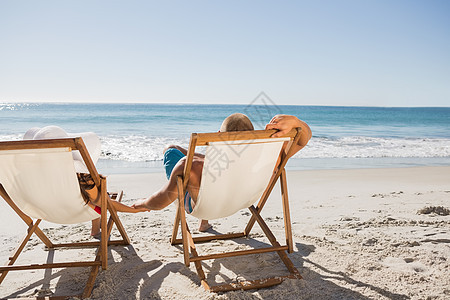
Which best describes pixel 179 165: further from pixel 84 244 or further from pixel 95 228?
pixel 95 228

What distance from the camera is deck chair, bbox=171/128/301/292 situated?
6.49ft

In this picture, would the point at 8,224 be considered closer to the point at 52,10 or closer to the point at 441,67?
the point at 52,10

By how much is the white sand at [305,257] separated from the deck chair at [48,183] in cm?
24

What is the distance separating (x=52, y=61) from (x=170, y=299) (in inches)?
1334

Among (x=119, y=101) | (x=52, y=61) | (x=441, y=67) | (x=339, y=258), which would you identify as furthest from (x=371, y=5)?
(x=52, y=61)

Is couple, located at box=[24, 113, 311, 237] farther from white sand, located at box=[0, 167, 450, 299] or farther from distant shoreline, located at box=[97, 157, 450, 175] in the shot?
distant shoreline, located at box=[97, 157, 450, 175]

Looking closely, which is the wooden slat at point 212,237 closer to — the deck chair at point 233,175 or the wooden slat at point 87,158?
the deck chair at point 233,175

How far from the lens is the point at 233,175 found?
212 centimetres

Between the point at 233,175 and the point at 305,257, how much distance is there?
87 cm


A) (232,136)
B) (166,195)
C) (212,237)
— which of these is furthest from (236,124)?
(212,237)

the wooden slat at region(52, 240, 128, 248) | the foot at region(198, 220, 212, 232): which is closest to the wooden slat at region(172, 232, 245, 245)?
the foot at region(198, 220, 212, 232)

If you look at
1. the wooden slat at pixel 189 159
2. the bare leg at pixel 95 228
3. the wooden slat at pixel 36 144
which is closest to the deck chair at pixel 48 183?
the wooden slat at pixel 36 144

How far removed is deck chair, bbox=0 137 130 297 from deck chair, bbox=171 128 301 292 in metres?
0.54

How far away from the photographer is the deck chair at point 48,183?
1803 millimetres
